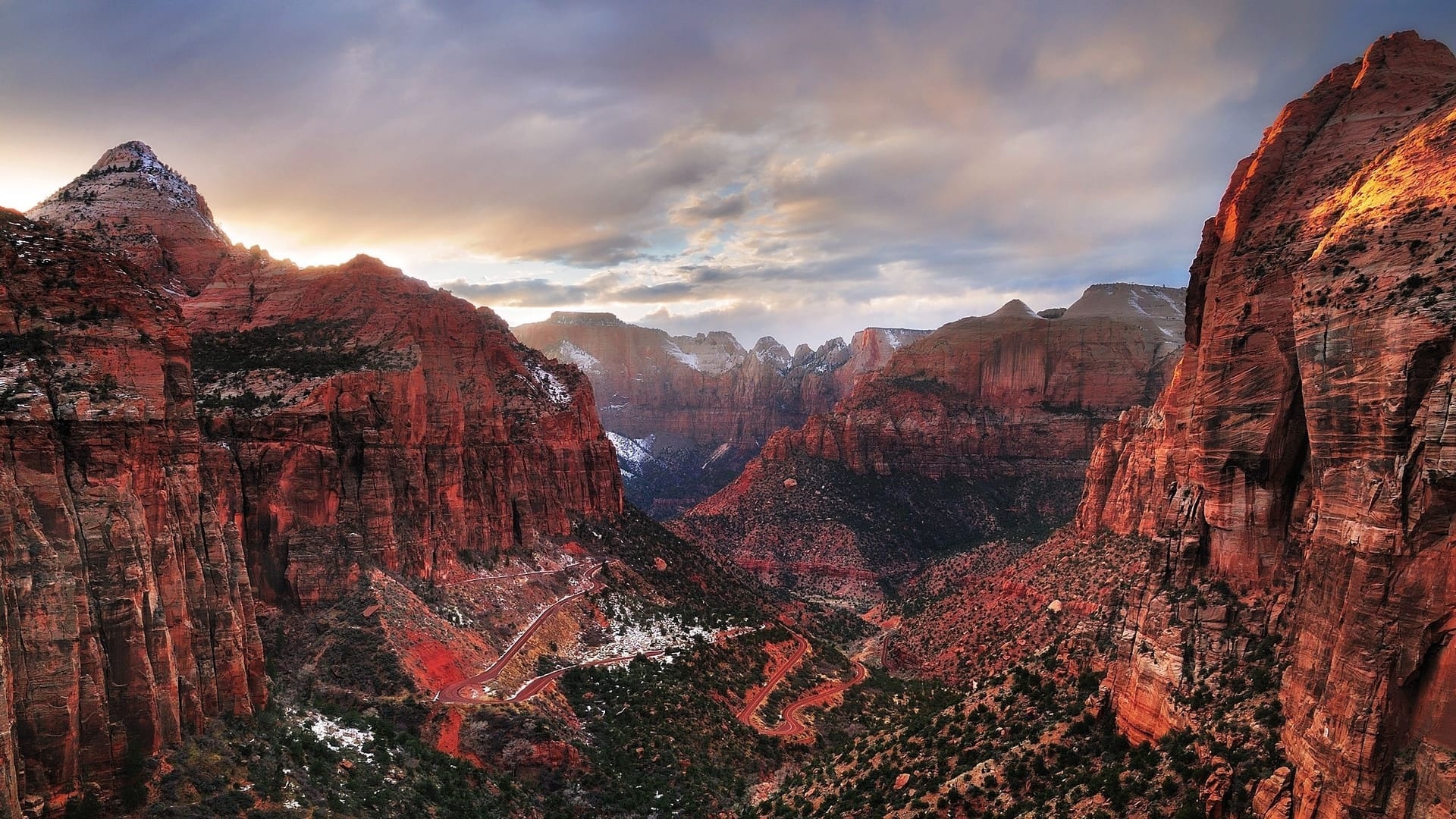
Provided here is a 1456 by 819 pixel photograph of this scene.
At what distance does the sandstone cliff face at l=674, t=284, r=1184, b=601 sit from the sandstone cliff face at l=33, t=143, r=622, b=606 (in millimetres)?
53302

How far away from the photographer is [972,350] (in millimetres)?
166875

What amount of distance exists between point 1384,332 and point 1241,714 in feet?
37.5

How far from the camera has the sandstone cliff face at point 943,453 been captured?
132 m

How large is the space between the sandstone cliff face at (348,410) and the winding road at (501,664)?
302 inches

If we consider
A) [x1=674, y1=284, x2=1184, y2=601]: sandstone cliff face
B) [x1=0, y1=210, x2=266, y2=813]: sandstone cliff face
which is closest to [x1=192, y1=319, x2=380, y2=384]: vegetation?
[x1=0, y1=210, x2=266, y2=813]: sandstone cliff face

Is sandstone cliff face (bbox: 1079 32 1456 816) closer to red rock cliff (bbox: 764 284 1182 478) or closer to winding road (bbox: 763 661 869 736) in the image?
winding road (bbox: 763 661 869 736)

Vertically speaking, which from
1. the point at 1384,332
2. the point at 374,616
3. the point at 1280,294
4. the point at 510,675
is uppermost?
the point at 1280,294

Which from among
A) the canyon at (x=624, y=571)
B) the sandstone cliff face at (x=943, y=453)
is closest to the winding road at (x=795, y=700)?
the canyon at (x=624, y=571)

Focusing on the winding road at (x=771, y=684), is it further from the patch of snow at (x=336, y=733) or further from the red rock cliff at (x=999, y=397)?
the red rock cliff at (x=999, y=397)

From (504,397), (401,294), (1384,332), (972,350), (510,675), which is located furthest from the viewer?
(972,350)

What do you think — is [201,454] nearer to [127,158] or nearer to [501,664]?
[501,664]

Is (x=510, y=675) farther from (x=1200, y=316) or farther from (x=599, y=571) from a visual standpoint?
(x=1200, y=316)

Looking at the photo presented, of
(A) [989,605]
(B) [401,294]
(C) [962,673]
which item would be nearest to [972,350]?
(A) [989,605]

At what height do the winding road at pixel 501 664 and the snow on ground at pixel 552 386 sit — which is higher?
the snow on ground at pixel 552 386
